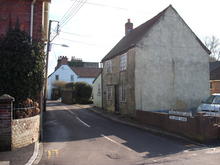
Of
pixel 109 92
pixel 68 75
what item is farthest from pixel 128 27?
pixel 68 75

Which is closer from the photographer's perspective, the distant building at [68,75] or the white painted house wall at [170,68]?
the white painted house wall at [170,68]

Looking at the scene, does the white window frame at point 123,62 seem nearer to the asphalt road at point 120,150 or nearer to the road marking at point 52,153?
the asphalt road at point 120,150

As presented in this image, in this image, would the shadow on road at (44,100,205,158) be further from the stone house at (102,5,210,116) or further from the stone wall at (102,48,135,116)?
the stone wall at (102,48,135,116)

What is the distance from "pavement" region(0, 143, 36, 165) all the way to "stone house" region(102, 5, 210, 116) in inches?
399

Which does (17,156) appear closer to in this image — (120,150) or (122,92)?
(120,150)

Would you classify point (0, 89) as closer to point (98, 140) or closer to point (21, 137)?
point (21, 137)

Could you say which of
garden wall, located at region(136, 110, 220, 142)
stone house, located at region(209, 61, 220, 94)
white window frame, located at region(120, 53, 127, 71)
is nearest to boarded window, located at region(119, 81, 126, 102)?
white window frame, located at region(120, 53, 127, 71)

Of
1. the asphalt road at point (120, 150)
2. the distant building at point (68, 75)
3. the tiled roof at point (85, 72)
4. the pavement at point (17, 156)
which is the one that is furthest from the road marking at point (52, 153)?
the tiled roof at point (85, 72)

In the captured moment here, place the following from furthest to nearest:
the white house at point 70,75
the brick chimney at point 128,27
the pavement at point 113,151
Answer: the white house at point 70,75 → the brick chimney at point 128,27 → the pavement at point 113,151

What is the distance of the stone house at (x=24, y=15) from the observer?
12.4 m

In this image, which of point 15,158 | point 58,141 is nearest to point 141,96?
point 58,141

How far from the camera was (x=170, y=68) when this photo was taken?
19.3 metres

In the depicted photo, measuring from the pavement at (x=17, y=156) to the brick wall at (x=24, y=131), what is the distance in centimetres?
32

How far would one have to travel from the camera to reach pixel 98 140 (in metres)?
11.1
